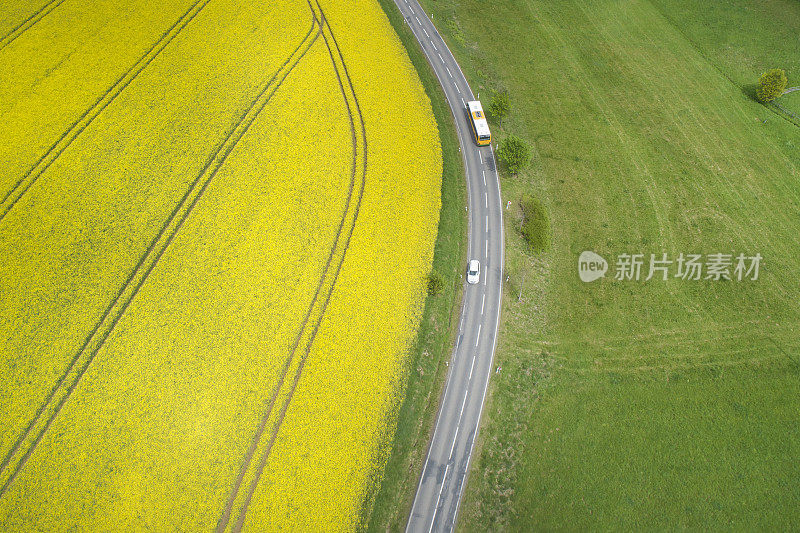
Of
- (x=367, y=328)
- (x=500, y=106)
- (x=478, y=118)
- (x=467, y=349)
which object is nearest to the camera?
(x=367, y=328)

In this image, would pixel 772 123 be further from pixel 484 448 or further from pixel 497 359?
pixel 484 448

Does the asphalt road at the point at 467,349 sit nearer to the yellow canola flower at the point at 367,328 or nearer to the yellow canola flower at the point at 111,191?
the yellow canola flower at the point at 367,328

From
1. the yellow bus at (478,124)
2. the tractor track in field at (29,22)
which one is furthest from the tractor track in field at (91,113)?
the yellow bus at (478,124)

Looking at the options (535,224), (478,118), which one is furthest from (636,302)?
(478,118)

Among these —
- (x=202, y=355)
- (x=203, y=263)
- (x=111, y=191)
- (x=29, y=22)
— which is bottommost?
(x=202, y=355)

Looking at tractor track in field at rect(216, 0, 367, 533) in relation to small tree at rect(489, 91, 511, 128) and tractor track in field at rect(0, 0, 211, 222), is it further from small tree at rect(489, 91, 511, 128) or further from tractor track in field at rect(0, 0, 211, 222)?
tractor track in field at rect(0, 0, 211, 222)

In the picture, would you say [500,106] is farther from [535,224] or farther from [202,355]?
[202,355]

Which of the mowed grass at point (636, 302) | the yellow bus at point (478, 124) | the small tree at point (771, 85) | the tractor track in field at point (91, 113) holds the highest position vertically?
the tractor track in field at point (91, 113)
